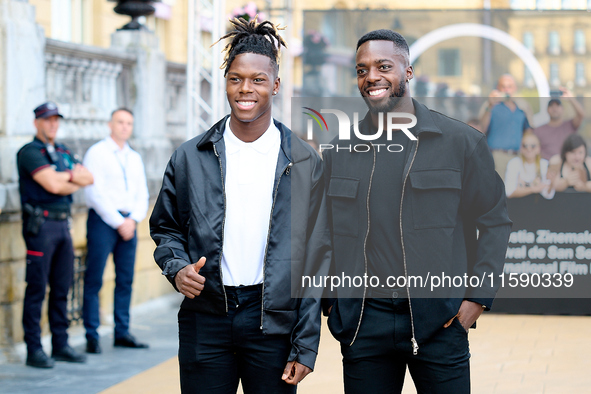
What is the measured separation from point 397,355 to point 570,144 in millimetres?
5897

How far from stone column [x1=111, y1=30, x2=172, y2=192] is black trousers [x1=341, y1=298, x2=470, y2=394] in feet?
19.8

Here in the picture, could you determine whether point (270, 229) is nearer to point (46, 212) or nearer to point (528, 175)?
point (46, 212)

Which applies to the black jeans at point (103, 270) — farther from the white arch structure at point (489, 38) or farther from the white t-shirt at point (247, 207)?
the white arch structure at point (489, 38)

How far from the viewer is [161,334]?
7.87 m

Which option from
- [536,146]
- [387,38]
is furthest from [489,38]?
[387,38]

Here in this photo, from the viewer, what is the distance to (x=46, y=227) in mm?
6266

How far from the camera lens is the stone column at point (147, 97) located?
905cm

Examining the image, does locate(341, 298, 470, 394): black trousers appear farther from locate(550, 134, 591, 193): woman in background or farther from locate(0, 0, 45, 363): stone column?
locate(550, 134, 591, 193): woman in background

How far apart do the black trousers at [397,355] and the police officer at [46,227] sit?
3795 millimetres

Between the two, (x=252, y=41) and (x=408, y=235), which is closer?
(x=408, y=235)

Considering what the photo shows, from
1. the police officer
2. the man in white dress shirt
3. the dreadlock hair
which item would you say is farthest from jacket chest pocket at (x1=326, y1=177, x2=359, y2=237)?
the man in white dress shirt

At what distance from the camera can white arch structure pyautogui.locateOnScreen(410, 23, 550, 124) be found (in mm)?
10047

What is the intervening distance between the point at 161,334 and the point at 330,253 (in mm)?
5017

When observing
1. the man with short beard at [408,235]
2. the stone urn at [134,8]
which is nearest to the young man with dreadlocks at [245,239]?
the man with short beard at [408,235]
